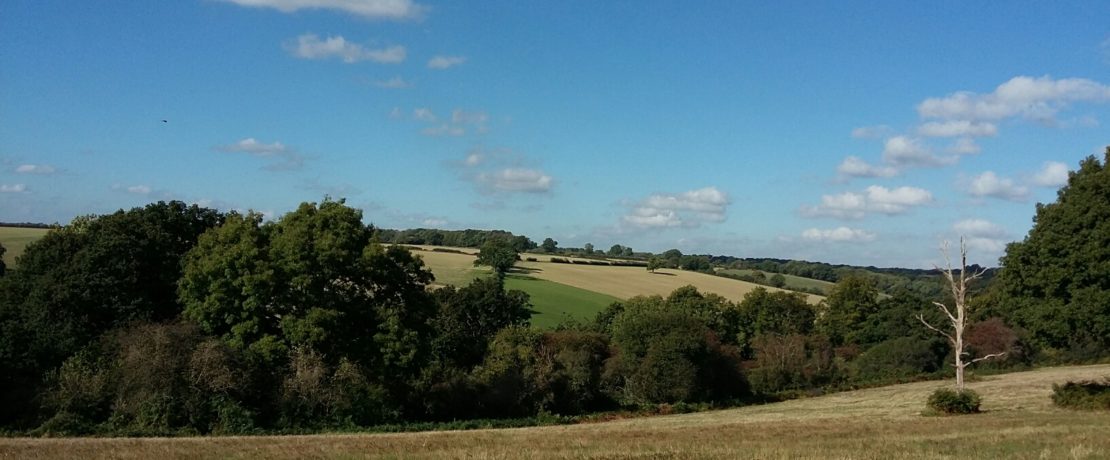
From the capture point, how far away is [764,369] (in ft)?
222

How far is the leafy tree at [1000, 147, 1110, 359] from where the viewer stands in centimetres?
3134

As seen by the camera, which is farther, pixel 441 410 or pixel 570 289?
pixel 570 289

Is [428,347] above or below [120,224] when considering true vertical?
below

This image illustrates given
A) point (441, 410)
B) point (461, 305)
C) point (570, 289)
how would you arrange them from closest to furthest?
point (441, 410) → point (461, 305) → point (570, 289)

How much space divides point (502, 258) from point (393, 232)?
50.9 m

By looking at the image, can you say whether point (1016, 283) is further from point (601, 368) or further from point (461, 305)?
point (461, 305)

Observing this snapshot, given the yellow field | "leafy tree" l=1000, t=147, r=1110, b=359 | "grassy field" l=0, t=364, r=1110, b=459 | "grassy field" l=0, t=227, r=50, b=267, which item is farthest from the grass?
"grassy field" l=0, t=364, r=1110, b=459

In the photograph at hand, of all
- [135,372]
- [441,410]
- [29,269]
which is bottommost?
[441,410]

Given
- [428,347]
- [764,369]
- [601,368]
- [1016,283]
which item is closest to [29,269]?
[428,347]

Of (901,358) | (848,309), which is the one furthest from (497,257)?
(901,358)

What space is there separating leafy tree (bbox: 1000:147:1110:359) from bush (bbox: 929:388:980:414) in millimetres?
4648

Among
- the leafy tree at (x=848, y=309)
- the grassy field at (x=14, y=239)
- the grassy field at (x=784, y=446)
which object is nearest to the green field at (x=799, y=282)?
the leafy tree at (x=848, y=309)

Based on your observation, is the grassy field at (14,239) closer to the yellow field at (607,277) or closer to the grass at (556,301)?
the yellow field at (607,277)

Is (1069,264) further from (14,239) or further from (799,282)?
(799,282)
